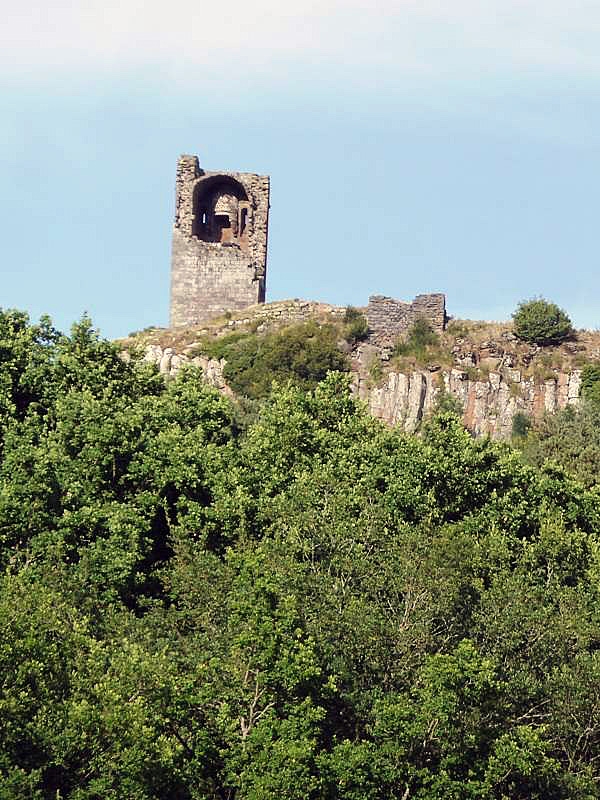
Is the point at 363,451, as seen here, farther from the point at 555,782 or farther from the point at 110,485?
the point at 555,782

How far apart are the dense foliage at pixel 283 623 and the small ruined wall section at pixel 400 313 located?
974 inches

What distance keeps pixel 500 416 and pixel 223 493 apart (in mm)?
22466

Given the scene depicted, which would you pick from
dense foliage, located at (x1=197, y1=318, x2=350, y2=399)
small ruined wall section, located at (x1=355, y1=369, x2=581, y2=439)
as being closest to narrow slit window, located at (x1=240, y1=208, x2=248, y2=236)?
dense foliage, located at (x1=197, y1=318, x2=350, y2=399)

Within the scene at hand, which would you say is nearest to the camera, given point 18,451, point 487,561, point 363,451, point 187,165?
point 487,561

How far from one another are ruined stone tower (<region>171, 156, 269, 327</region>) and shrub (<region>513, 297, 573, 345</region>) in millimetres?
10702

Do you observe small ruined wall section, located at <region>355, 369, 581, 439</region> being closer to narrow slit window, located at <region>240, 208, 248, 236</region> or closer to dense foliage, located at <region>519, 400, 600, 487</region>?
dense foliage, located at <region>519, 400, 600, 487</region>

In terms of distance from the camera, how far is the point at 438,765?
33375mm

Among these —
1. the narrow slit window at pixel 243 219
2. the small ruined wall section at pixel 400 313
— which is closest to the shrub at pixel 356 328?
the small ruined wall section at pixel 400 313

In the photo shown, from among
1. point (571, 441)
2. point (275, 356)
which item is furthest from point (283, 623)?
point (275, 356)

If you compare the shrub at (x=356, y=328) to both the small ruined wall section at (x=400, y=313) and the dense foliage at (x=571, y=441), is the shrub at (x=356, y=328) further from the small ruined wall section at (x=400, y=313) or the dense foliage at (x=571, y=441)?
the dense foliage at (x=571, y=441)

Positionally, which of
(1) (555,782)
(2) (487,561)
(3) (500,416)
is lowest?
(1) (555,782)

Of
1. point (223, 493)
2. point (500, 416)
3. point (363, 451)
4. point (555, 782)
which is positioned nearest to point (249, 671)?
point (555, 782)

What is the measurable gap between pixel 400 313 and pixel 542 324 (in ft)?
17.6

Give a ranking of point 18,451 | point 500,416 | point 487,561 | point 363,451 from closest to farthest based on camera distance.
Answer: point 487,561 < point 18,451 < point 363,451 < point 500,416
